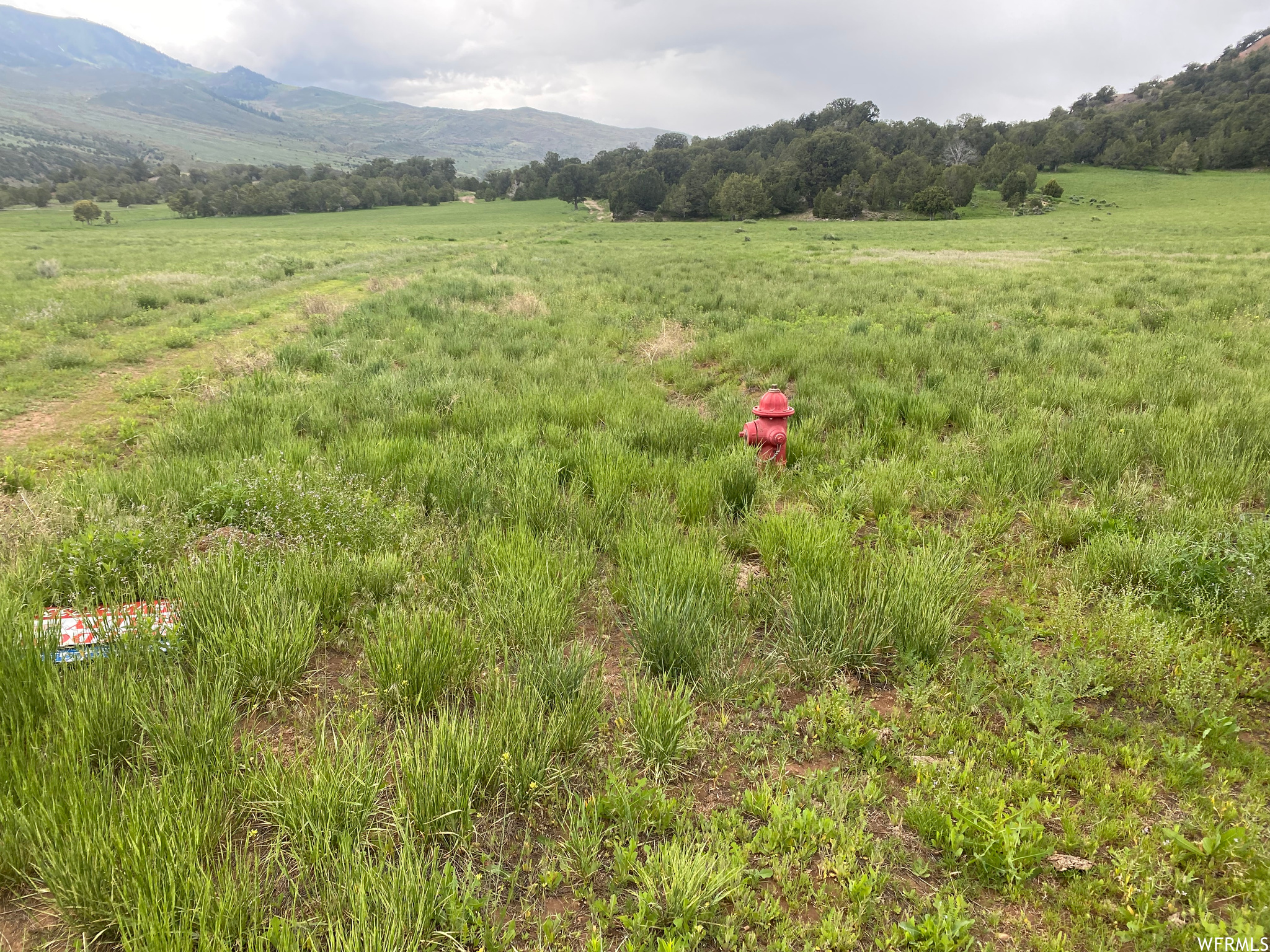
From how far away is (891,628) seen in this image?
2881mm

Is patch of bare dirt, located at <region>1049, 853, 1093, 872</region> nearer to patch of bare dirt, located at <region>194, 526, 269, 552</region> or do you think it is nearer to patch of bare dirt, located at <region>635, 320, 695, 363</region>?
patch of bare dirt, located at <region>194, 526, 269, 552</region>

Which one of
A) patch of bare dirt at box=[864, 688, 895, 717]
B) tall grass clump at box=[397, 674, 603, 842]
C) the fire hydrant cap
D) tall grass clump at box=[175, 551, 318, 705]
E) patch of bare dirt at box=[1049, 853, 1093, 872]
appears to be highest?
the fire hydrant cap

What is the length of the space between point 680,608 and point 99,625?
266 cm

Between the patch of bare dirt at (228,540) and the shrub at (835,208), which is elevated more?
the shrub at (835,208)

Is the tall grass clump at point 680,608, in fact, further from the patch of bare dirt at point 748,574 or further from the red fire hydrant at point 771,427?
the red fire hydrant at point 771,427

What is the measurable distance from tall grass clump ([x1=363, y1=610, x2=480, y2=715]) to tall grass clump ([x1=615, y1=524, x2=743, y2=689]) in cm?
85

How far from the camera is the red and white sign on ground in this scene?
2.49m

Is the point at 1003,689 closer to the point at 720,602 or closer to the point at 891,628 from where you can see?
the point at 891,628

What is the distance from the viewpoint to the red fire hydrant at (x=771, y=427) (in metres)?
4.92

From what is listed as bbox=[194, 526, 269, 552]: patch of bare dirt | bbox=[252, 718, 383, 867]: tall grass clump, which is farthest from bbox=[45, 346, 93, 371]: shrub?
bbox=[252, 718, 383, 867]: tall grass clump

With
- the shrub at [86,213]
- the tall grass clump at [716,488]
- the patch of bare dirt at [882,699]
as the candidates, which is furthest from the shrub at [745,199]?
the patch of bare dirt at [882,699]

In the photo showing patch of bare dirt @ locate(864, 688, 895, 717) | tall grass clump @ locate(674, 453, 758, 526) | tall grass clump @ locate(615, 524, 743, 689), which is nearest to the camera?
patch of bare dirt @ locate(864, 688, 895, 717)

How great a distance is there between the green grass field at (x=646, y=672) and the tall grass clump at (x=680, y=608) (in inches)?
0.9

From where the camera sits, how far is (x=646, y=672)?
2.78 metres
